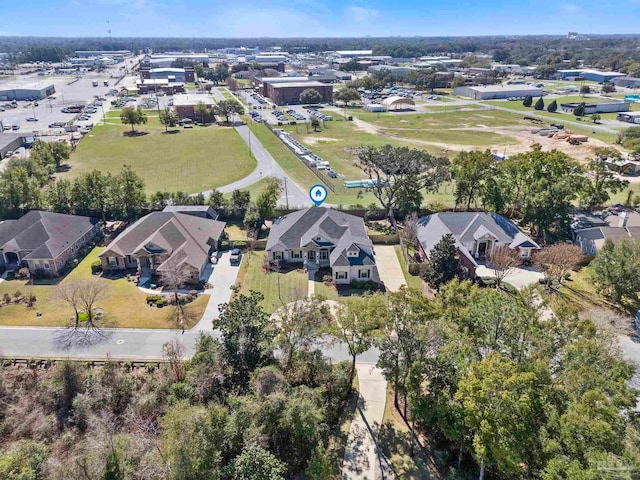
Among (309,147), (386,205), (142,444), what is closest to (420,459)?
(142,444)

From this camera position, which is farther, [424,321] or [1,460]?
[424,321]

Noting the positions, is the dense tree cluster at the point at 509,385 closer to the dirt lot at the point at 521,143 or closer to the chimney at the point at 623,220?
the chimney at the point at 623,220

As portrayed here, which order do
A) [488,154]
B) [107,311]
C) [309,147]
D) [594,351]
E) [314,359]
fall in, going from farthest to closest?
[309,147] → [488,154] → [107,311] → [314,359] → [594,351]

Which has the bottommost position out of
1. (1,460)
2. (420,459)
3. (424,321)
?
(420,459)

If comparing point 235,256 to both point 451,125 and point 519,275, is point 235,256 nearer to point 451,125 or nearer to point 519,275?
point 519,275

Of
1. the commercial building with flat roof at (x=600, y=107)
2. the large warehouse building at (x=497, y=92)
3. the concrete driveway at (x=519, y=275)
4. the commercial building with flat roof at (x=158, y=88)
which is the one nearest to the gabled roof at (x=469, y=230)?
the concrete driveway at (x=519, y=275)

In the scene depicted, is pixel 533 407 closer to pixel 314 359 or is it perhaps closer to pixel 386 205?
pixel 314 359
